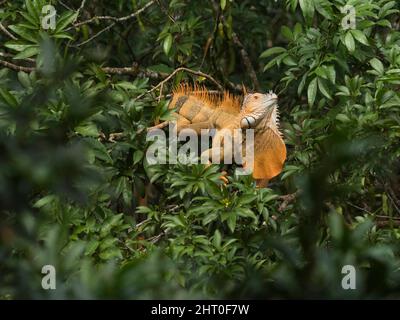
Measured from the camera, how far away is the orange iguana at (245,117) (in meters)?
4.88

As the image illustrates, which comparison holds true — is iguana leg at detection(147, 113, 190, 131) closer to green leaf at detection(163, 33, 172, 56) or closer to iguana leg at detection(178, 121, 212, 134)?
iguana leg at detection(178, 121, 212, 134)

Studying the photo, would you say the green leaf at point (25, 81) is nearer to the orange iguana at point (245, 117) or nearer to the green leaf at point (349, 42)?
the orange iguana at point (245, 117)

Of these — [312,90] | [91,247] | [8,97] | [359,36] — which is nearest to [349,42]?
[359,36]

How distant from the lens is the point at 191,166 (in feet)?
12.5

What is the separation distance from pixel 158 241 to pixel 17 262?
2171 mm

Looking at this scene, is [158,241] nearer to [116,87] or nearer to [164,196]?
[164,196]

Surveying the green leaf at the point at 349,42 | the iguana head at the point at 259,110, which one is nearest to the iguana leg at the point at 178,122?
the iguana head at the point at 259,110

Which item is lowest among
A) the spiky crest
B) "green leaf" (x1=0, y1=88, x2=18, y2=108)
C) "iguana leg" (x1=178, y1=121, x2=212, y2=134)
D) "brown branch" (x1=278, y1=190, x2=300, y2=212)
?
"brown branch" (x1=278, y1=190, x2=300, y2=212)

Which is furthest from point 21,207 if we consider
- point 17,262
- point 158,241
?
point 158,241

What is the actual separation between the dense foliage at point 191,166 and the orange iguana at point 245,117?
0.13 metres

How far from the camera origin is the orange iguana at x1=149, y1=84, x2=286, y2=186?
4883 mm

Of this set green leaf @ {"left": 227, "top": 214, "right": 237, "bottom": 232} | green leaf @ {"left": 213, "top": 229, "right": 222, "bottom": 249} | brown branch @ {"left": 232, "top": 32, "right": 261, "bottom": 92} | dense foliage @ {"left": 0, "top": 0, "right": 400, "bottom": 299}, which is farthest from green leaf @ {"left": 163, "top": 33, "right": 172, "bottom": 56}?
green leaf @ {"left": 213, "top": 229, "right": 222, "bottom": 249}

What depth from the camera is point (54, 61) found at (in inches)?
66.7

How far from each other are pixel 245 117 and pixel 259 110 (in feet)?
0.31
